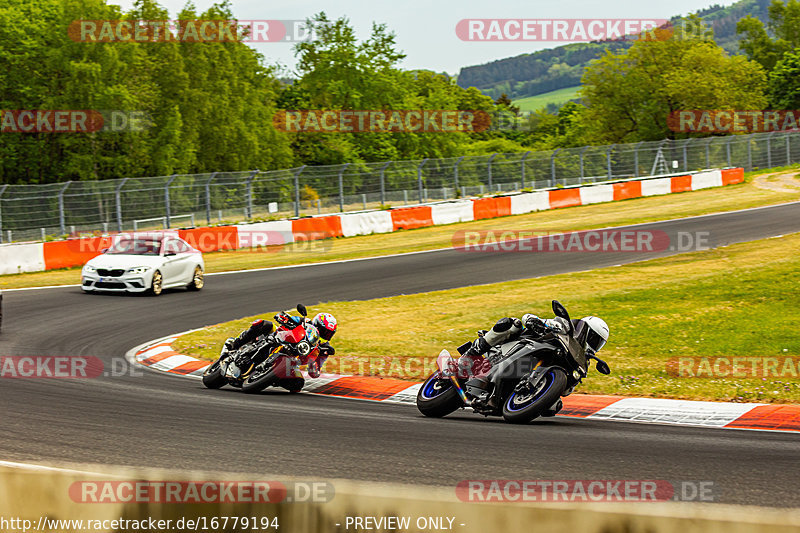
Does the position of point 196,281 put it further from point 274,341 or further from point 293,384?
point 274,341

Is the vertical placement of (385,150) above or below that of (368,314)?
above

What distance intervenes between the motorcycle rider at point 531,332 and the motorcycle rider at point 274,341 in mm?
2099

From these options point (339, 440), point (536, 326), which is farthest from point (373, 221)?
point (339, 440)

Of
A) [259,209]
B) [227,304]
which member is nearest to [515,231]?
[259,209]

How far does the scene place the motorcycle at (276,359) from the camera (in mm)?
9508

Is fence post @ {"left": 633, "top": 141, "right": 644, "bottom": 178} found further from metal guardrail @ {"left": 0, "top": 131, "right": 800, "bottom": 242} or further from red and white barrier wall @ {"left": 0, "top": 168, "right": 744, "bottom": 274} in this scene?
red and white barrier wall @ {"left": 0, "top": 168, "right": 744, "bottom": 274}

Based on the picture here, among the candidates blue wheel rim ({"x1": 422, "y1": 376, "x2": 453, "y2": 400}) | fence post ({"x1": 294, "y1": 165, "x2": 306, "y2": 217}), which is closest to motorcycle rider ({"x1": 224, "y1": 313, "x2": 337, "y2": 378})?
blue wheel rim ({"x1": 422, "y1": 376, "x2": 453, "y2": 400})

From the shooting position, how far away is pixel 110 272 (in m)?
18.4

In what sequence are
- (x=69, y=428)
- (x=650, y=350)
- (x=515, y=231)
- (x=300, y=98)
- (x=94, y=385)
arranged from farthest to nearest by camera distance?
(x=300, y=98) → (x=515, y=231) → (x=650, y=350) → (x=94, y=385) → (x=69, y=428)

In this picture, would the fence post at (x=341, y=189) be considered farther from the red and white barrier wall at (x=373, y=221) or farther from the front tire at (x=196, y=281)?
the front tire at (x=196, y=281)

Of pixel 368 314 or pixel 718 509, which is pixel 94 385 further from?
pixel 718 509

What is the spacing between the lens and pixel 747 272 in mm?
14781

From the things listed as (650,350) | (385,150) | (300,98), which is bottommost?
(650,350)

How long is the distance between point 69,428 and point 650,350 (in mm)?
6713
